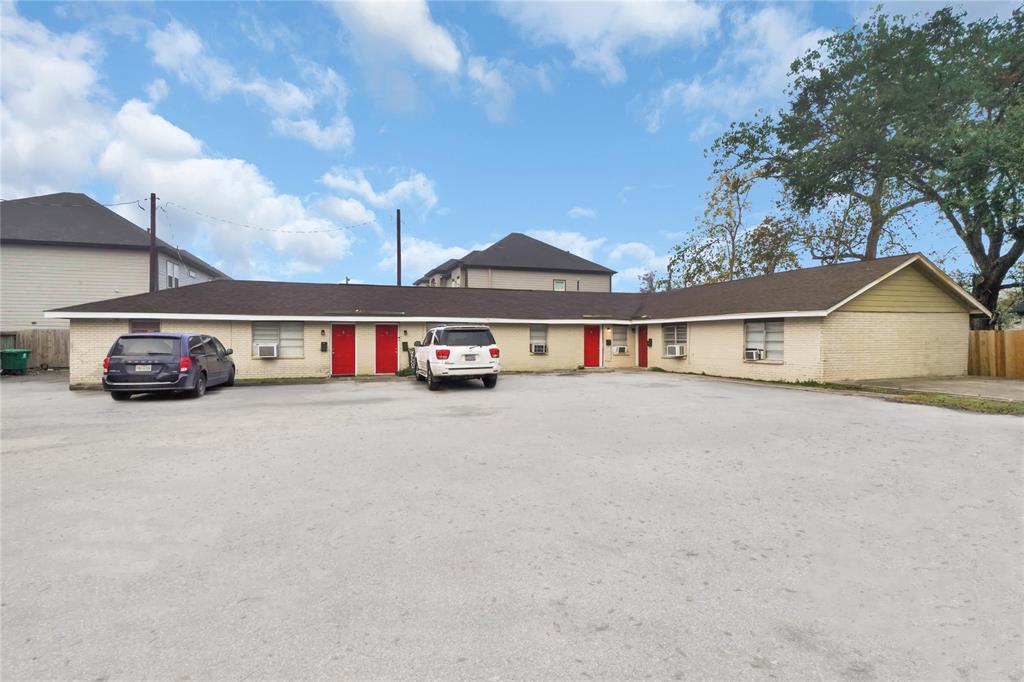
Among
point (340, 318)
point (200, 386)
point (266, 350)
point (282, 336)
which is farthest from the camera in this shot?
point (340, 318)

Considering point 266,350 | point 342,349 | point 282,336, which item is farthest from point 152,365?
point 342,349

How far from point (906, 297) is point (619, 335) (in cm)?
1233

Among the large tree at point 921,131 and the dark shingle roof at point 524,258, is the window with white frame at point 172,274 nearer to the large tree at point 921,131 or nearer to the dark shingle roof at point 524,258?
the dark shingle roof at point 524,258

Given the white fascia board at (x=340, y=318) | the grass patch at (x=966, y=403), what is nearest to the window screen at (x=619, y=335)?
the white fascia board at (x=340, y=318)

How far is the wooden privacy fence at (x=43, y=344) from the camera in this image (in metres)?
23.7

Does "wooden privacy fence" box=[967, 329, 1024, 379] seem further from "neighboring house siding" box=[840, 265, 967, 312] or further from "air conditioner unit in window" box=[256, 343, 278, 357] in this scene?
"air conditioner unit in window" box=[256, 343, 278, 357]

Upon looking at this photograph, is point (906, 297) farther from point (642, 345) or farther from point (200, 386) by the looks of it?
point (200, 386)

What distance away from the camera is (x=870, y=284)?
668 inches

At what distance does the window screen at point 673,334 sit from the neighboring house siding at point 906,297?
7.40m

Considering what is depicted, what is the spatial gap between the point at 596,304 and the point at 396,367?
12113 mm

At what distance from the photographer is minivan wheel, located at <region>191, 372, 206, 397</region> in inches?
534

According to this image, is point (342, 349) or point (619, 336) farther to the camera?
point (619, 336)

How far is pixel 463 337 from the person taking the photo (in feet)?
49.4

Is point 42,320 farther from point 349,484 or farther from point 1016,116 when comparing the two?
point 1016,116
